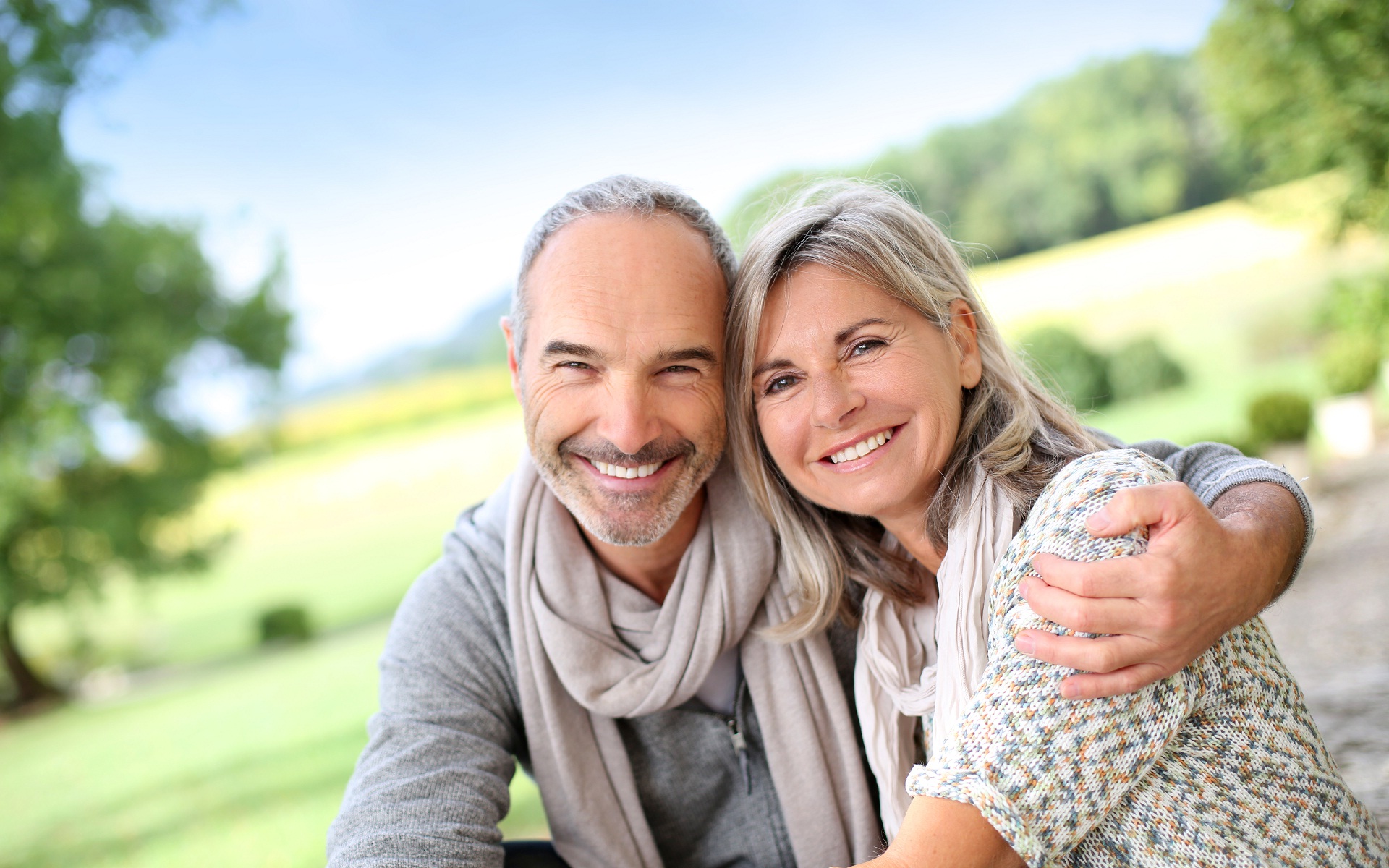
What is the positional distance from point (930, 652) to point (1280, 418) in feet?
30.1

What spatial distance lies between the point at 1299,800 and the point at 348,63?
46.5 m

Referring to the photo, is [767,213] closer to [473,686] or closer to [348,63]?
[473,686]

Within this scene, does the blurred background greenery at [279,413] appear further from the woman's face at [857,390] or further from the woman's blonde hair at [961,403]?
the woman's face at [857,390]

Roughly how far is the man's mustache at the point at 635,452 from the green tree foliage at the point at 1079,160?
94.0 ft

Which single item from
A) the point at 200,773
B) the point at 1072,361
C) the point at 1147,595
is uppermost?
the point at 1147,595

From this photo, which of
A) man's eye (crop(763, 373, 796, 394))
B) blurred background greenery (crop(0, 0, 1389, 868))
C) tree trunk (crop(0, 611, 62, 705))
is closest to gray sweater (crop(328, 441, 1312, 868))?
man's eye (crop(763, 373, 796, 394))

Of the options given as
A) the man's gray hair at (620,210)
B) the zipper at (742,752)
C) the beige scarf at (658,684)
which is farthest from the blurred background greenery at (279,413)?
the zipper at (742,752)

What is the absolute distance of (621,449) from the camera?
7.15ft

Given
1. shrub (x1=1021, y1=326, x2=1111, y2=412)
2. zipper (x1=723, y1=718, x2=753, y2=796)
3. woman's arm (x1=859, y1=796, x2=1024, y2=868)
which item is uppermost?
woman's arm (x1=859, y1=796, x2=1024, y2=868)

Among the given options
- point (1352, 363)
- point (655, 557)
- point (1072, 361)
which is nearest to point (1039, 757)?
point (655, 557)

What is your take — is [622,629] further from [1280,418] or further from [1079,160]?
[1079,160]

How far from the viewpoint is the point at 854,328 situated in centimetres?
198

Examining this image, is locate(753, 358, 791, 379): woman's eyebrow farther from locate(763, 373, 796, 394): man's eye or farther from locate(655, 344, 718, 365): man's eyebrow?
locate(655, 344, 718, 365): man's eyebrow

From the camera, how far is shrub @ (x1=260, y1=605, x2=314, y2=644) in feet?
A: 60.8
